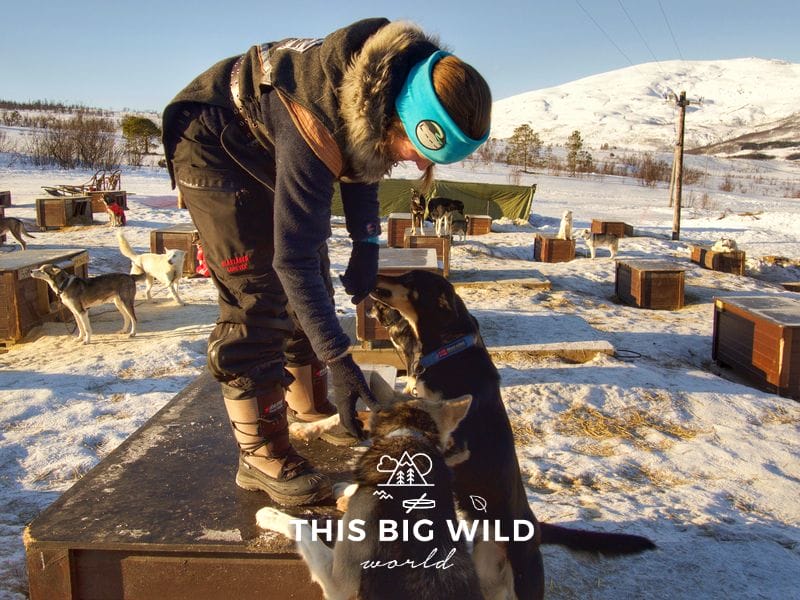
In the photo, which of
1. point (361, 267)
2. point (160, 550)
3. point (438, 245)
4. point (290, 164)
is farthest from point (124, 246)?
point (290, 164)

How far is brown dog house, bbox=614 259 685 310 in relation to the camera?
9617mm

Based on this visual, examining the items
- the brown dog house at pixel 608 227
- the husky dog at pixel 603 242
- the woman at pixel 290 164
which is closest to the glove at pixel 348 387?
the woman at pixel 290 164

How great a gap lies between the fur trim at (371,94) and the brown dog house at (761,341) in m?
5.85

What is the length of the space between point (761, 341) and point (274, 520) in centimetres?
621

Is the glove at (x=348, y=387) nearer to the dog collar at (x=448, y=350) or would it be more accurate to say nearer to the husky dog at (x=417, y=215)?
the dog collar at (x=448, y=350)

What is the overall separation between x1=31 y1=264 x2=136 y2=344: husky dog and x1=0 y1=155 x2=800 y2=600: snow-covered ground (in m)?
0.24

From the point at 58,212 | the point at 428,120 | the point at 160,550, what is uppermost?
the point at 428,120

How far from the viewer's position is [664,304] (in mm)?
9766

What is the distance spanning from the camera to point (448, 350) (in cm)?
268

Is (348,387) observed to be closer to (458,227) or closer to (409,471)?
(409,471)

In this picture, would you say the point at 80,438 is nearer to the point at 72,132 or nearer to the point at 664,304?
the point at 664,304

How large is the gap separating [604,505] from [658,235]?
15.8 m

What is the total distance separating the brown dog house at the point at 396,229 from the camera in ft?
44.4

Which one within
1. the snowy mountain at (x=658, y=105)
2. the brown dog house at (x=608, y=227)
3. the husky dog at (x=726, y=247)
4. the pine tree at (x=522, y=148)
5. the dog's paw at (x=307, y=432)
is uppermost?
the snowy mountain at (x=658, y=105)
